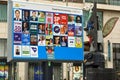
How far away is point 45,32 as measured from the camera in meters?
23.2

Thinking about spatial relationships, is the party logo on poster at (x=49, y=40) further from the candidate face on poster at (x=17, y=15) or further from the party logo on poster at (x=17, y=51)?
the candidate face on poster at (x=17, y=15)

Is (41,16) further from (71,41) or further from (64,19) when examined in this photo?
(71,41)

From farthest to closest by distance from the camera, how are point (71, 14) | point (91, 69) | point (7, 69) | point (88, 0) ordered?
point (88, 0), point (7, 69), point (71, 14), point (91, 69)

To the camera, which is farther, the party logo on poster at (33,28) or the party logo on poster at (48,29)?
the party logo on poster at (48,29)

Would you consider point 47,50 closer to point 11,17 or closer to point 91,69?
point 11,17

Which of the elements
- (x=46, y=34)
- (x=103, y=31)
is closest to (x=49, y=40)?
(x=46, y=34)

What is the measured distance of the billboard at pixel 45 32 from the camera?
22188 mm

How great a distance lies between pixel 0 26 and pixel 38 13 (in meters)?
22.9

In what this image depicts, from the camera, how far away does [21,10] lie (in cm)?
2234

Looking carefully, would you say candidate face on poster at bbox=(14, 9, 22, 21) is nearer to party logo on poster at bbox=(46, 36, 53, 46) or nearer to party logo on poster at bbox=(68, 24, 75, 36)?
party logo on poster at bbox=(46, 36, 53, 46)

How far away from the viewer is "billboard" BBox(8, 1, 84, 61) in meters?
22.2

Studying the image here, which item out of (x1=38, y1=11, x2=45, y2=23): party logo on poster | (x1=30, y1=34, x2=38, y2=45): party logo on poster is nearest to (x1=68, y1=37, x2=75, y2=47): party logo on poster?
(x1=38, y1=11, x2=45, y2=23): party logo on poster

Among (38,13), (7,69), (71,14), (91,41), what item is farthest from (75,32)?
(7,69)

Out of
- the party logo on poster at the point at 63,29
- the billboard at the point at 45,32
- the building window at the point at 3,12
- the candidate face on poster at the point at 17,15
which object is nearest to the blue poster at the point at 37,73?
the building window at the point at 3,12
